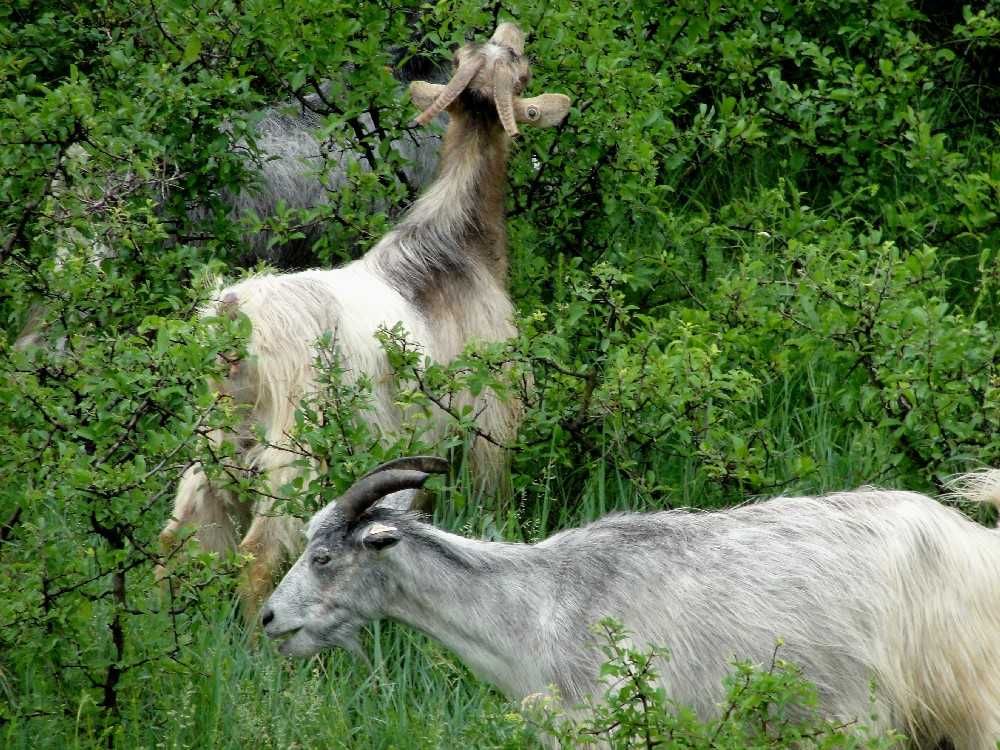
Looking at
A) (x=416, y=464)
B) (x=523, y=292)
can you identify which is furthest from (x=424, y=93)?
(x=416, y=464)

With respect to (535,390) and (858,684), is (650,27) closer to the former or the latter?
(535,390)

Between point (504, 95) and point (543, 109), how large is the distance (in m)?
0.16

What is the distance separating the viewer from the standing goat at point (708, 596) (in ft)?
13.8

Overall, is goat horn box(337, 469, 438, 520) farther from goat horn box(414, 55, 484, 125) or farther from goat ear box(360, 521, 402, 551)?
goat horn box(414, 55, 484, 125)

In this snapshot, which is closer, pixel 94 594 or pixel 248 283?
pixel 94 594

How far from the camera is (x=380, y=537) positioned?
439cm

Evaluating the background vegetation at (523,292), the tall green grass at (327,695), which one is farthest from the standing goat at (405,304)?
the tall green grass at (327,695)

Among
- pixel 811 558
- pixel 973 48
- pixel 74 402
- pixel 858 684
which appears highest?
pixel 973 48

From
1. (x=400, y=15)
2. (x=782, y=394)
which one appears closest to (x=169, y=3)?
(x=400, y=15)

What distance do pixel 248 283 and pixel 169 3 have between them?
169 cm

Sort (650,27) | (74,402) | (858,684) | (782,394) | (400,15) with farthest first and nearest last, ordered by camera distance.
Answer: (650,27), (400,15), (782,394), (74,402), (858,684)

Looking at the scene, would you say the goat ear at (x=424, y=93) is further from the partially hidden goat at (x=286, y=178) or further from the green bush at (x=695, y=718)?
the green bush at (x=695, y=718)

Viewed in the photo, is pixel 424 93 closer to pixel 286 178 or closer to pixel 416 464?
pixel 286 178

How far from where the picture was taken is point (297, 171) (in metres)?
7.76
